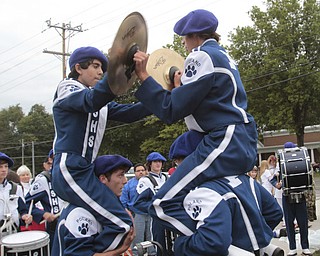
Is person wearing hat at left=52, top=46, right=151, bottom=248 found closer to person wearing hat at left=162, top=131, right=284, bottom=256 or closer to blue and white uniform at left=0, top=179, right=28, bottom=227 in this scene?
person wearing hat at left=162, top=131, right=284, bottom=256

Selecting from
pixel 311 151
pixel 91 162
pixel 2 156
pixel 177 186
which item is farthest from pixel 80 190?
pixel 311 151

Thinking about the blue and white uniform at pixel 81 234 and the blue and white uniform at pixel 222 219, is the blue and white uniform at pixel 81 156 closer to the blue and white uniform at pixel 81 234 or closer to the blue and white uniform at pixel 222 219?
the blue and white uniform at pixel 81 234

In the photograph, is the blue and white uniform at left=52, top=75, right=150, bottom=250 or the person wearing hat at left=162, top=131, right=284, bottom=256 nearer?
the person wearing hat at left=162, top=131, right=284, bottom=256

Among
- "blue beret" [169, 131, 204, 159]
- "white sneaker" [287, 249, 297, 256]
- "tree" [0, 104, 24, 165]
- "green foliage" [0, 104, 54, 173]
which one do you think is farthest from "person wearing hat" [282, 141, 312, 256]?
"tree" [0, 104, 24, 165]

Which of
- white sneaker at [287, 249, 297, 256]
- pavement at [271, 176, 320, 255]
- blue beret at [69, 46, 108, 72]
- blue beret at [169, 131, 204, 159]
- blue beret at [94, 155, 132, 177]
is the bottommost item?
pavement at [271, 176, 320, 255]

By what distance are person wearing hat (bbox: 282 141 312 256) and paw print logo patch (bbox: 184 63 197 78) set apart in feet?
20.1

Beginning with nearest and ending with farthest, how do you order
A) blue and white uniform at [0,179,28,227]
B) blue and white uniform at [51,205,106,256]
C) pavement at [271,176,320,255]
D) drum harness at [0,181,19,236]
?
blue and white uniform at [51,205,106,256]
drum harness at [0,181,19,236]
blue and white uniform at [0,179,28,227]
pavement at [271,176,320,255]

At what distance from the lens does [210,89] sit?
7.74 feet

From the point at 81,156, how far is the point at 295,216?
20.6 ft

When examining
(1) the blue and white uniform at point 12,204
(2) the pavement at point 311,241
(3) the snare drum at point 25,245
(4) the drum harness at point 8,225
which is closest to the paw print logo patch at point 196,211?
(3) the snare drum at point 25,245

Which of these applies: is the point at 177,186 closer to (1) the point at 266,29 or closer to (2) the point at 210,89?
(2) the point at 210,89

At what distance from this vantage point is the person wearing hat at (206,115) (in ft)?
7.62

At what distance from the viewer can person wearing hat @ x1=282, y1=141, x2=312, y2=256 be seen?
772 centimetres

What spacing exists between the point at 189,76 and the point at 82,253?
135cm
